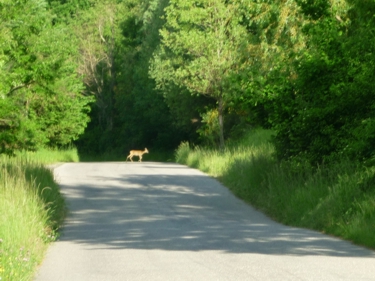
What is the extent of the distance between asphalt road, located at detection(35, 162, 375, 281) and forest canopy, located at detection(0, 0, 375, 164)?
286cm

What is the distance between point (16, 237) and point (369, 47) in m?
10.0

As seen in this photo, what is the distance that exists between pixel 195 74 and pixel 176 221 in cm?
2592

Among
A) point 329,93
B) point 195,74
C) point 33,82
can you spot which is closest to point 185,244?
point 329,93

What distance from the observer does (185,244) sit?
599 inches

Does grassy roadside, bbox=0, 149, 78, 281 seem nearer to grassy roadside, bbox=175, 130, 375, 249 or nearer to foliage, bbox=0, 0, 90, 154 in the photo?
grassy roadside, bbox=175, 130, 375, 249

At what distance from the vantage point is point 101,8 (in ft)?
279

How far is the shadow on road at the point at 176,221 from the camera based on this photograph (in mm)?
14977

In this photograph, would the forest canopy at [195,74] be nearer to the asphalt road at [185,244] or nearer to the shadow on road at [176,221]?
the shadow on road at [176,221]

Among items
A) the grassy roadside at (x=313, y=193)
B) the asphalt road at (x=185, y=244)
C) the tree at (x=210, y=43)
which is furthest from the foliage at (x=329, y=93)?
the tree at (x=210, y=43)

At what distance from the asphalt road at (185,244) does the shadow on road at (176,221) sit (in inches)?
0.7

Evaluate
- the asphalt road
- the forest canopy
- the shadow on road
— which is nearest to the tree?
the forest canopy

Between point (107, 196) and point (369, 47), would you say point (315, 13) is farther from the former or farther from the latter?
point (107, 196)

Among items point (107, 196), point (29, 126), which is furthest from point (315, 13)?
point (29, 126)

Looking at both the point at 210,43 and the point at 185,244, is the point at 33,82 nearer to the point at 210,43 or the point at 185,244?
the point at 210,43
